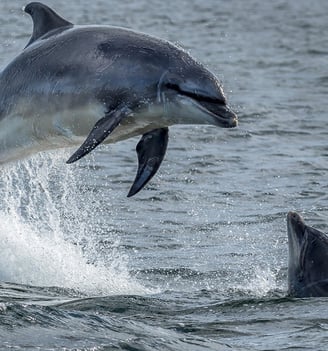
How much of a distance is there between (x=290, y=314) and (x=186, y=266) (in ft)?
11.5

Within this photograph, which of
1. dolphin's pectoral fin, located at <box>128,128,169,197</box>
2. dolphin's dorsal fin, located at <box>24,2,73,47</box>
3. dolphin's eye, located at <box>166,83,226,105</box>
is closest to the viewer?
dolphin's eye, located at <box>166,83,226,105</box>

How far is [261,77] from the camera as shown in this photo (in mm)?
32938

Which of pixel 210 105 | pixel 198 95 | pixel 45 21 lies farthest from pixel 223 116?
pixel 45 21

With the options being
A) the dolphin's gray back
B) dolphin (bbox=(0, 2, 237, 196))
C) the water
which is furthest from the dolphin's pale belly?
the water

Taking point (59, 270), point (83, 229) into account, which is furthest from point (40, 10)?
point (83, 229)

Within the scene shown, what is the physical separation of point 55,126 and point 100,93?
70cm

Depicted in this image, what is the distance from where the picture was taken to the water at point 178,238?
11.5 m

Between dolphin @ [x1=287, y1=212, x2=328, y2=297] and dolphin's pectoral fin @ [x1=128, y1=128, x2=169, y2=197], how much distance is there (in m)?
2.30

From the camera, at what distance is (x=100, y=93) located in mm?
11672

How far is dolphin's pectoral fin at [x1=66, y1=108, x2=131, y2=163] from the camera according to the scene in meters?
11.2

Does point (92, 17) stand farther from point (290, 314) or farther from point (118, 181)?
point (290, 314)

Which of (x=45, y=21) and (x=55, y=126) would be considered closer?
(x=55, y=126)

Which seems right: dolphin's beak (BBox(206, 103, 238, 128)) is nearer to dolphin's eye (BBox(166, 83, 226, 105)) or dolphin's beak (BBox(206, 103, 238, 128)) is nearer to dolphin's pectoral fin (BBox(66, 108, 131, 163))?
dolphin's eye (BBox(166, 83, 226, 105))

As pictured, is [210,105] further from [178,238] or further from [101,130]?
[178,238]
